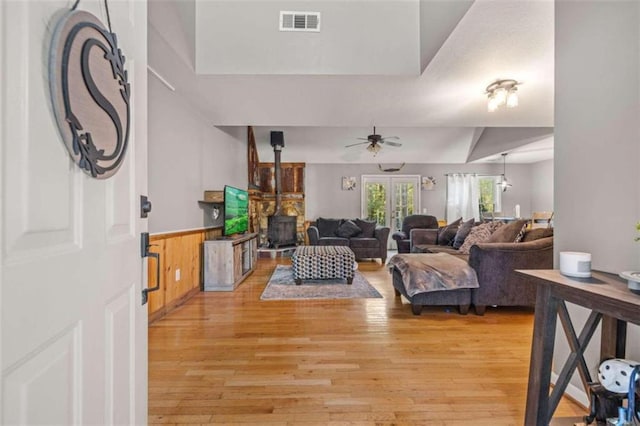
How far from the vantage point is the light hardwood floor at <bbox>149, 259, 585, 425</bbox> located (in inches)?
63.1

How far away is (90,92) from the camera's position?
774 mm

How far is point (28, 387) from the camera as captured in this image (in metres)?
0.60

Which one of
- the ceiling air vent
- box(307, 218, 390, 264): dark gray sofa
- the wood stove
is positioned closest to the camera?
the ceiling air vent

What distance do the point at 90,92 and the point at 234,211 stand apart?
377cm

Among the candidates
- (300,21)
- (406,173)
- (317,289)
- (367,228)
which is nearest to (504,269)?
(317,289)

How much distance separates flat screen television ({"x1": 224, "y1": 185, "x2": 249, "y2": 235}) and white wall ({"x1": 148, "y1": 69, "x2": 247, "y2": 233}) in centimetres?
34

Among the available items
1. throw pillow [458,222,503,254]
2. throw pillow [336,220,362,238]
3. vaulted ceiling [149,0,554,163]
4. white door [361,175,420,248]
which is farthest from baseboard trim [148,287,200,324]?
white door [361,175,420,248]

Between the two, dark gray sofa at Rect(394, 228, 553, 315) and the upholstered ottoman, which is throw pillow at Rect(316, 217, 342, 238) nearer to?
the upholstered ottoman

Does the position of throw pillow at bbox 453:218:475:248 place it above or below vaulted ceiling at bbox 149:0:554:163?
below

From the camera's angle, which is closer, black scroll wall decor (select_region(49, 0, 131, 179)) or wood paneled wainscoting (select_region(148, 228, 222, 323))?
black scroll wall decor (select_region(49, 0, 131, 179))

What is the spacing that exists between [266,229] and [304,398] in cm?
583

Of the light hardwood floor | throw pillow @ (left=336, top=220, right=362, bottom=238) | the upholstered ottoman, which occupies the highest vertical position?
throw pillow @ (left=336, top=220, right=362, bottom=238)

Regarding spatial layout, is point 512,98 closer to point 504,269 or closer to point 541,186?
point 504,269

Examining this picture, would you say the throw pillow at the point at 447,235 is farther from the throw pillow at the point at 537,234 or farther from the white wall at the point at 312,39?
the white wall at the point at 312,39
